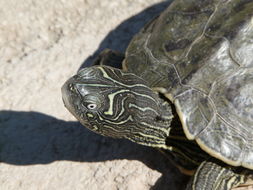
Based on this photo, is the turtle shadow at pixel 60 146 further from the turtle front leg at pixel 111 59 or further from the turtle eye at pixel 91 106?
the turtle eye at pixel 91 106

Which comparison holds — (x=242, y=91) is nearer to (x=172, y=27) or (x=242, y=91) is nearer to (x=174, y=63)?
(x=174, y=63)

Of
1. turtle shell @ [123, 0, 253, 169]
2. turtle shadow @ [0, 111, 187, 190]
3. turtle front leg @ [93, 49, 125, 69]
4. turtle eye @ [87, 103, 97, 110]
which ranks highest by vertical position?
turtle shell @ [123, 0, 253, 169]

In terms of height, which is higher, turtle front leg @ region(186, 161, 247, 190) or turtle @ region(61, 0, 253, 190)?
turtle @ region(61, 0, 253, 190)

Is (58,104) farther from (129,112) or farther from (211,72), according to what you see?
(211,72)

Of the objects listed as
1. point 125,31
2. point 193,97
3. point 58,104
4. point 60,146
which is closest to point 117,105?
point 193,97

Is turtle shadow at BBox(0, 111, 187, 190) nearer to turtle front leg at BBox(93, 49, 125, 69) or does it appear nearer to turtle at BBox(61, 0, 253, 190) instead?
turtle at BBox(61, 0, 253, 190)

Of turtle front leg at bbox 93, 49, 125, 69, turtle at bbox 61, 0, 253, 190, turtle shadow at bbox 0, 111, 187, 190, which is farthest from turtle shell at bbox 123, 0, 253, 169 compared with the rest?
turtle shadow at bbox 0, 111, 187, 190

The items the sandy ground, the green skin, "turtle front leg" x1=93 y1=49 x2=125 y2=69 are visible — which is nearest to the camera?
the green skin

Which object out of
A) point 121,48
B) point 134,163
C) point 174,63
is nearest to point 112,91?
point 174,63
